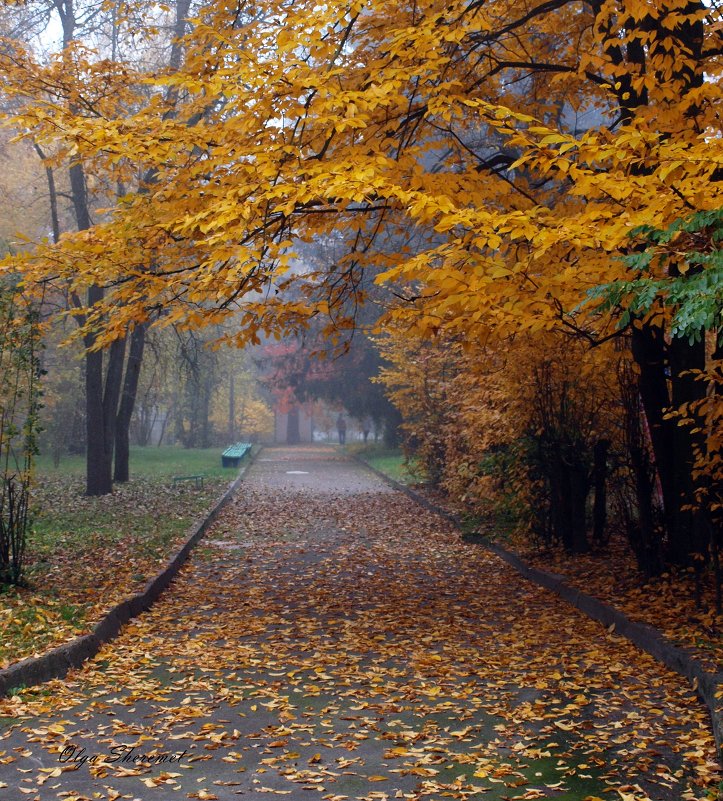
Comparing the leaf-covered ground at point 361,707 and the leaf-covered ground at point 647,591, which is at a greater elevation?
the leaf-covered ground at point 647,591

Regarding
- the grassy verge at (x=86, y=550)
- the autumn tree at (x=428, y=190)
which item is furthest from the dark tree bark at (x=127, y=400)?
the autumn tree at (x=428, y=190)

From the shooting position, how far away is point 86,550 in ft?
39.9

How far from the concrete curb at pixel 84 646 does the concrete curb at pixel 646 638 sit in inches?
168

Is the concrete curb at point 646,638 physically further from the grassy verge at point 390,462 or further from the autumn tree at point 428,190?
the grassy verge at point 390,462

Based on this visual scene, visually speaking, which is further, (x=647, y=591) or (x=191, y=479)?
(x=191, y=479)

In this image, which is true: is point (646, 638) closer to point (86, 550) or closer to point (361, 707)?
point (361, 707)

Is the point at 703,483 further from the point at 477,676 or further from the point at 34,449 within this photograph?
the point at 34,449

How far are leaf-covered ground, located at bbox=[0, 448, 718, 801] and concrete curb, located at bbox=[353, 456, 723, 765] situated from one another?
11 cm

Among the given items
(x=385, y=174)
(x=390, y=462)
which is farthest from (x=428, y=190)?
(x=390, y=462)

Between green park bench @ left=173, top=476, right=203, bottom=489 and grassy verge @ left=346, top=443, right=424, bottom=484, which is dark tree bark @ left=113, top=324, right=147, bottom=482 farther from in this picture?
grassy verge @ left=346, top=443, right=424, bottom=484

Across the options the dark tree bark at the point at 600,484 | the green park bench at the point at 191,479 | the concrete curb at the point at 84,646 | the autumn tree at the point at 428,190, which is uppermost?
the autumn tree at the point at 428,190

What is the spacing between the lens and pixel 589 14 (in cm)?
1158

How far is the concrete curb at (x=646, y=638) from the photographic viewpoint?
579 centimetres

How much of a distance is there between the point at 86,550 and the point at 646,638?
750 centimetres
